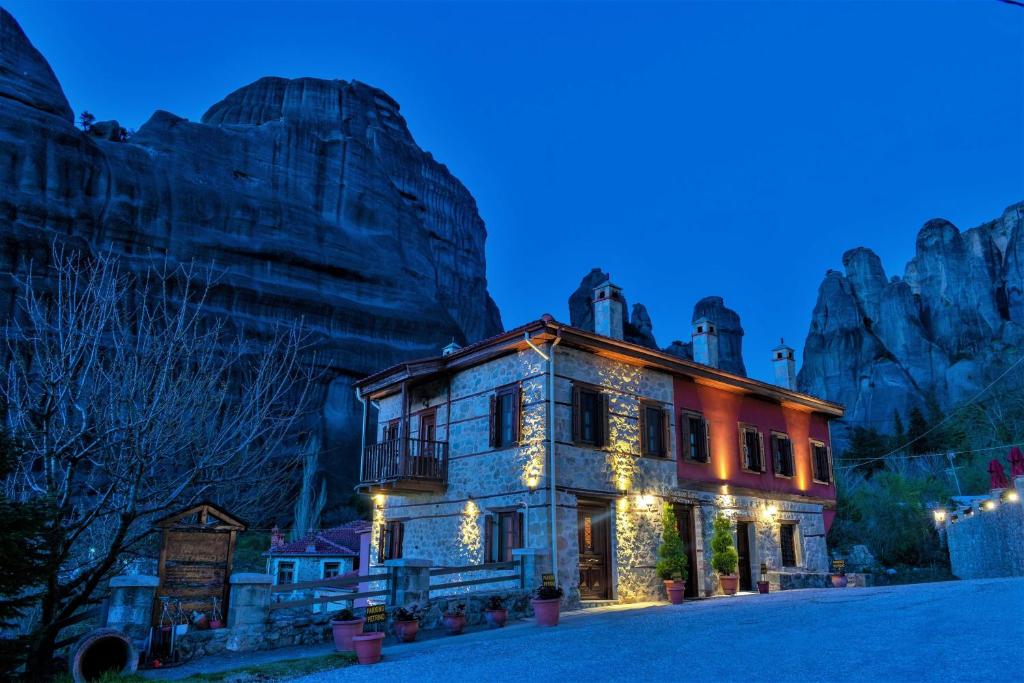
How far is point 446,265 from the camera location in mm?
70062

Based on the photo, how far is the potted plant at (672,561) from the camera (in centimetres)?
1612

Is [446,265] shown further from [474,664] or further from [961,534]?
[474,664]

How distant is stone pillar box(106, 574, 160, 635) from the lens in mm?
9992

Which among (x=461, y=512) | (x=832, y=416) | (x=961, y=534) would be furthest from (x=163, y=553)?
(x=961, y=534)

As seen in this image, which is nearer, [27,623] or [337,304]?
[27,623]

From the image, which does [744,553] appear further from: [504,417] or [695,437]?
[504,417]

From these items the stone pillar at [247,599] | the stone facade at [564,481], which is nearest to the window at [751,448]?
the stone facade at [564,481]

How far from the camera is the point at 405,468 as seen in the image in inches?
696

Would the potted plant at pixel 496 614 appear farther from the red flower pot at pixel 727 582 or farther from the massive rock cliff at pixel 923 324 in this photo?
the massive rock cliff at pixel 923 324

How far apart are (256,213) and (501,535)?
127 feet

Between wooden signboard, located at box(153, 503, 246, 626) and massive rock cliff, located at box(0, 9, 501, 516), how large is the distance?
26.0 metres

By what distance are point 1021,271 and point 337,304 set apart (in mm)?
60248

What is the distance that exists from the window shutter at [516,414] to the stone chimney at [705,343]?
745cm

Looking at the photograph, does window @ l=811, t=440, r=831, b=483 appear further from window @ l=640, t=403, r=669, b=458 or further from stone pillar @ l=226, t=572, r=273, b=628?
stone pillar @ l=226, t=572, r=273, b=628
